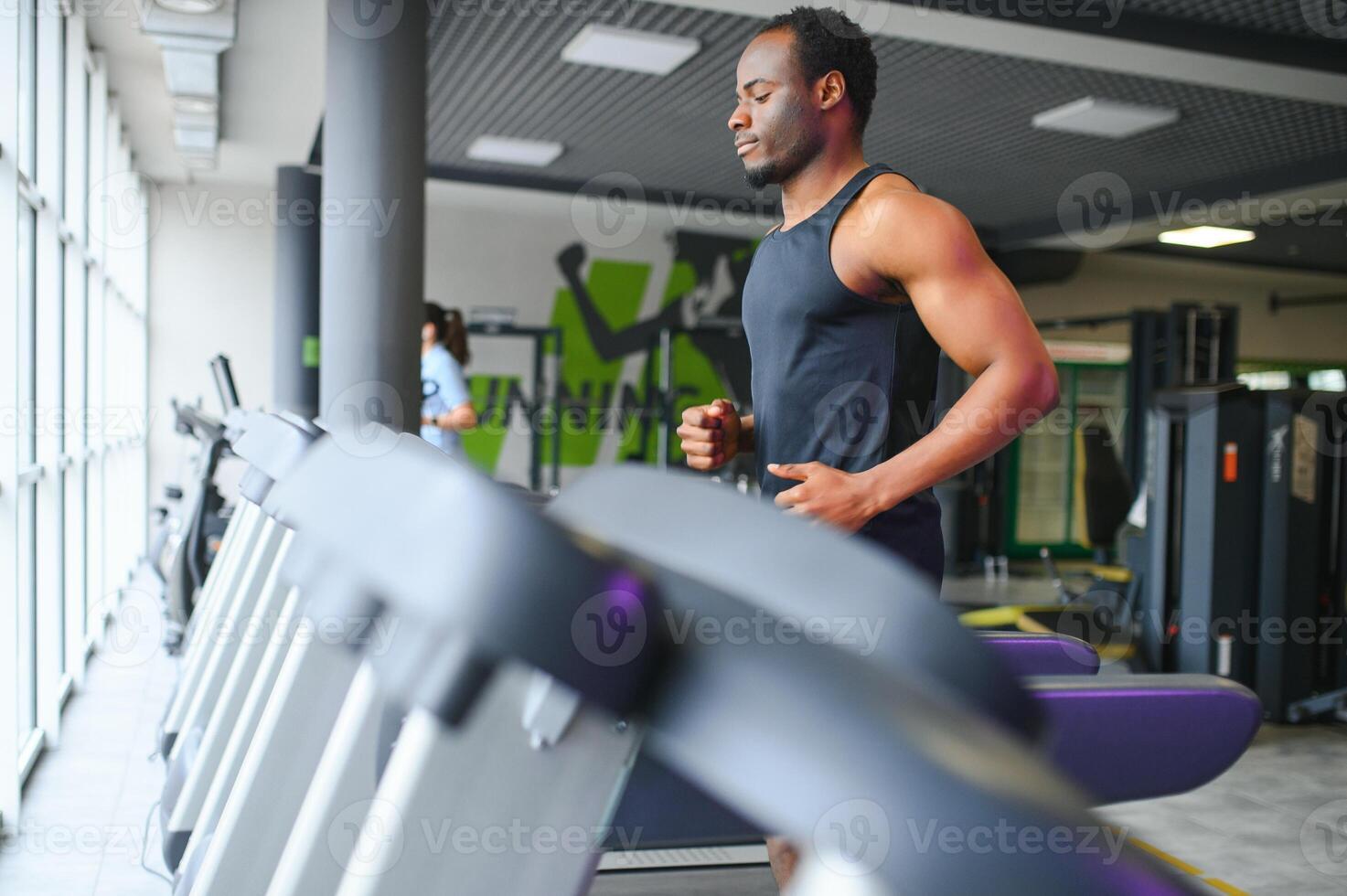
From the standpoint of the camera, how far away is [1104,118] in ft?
20.0

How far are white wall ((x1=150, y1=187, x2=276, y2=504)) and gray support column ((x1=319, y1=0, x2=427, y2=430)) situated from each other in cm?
551

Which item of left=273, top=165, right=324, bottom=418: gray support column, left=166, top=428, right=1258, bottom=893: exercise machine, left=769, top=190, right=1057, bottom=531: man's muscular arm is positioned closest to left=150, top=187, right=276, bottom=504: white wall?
left=273, top=165, right=324, bottom=418: gray support column

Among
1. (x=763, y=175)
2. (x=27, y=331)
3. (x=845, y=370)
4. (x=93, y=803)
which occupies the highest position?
(x=763, y=175)

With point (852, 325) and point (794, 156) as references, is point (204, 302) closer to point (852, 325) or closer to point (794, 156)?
point (794, 156)

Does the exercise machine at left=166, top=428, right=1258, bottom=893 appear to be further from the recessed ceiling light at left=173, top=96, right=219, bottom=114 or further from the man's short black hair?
the recessed ceiling light at left=173, top=96, right=219, bottom=114

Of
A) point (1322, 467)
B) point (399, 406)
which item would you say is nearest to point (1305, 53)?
point (1322, 467)

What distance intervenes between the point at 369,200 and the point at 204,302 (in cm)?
576

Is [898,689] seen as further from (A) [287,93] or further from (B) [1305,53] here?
(A) [287,93]

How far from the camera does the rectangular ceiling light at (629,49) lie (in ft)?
16.5

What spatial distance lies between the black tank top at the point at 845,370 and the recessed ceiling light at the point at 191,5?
363cm

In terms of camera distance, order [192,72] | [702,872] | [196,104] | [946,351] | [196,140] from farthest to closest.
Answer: [196,140] < [196,104] < [192,72] < [702,872] < [946,351]

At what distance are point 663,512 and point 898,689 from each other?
0.38 feet

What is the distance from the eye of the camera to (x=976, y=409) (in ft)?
4.20

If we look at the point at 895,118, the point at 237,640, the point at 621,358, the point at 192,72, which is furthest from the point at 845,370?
the point at 621,358
